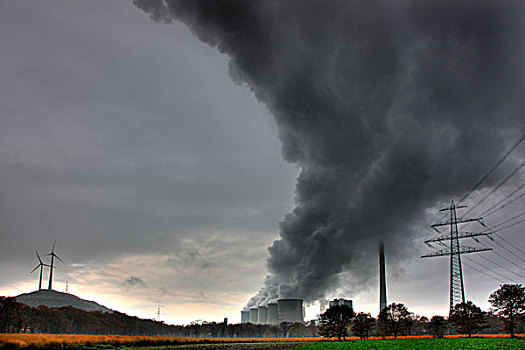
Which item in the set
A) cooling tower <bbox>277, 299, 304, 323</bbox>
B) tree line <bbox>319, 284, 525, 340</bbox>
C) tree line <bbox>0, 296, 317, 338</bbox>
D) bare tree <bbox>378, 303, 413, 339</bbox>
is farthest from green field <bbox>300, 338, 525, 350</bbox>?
tree line <bbox>0, 296, 317, 338</bbox>

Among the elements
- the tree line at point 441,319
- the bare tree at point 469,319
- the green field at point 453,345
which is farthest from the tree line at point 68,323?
the green field at point 453,345

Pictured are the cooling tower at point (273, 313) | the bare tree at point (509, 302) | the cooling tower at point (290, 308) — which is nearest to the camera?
the bare tree at point (509, 302)

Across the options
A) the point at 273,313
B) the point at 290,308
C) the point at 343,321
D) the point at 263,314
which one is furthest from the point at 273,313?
the point at 343,321

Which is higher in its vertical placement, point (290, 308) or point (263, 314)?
point (290, 308)

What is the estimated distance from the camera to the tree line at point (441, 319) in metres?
95.2

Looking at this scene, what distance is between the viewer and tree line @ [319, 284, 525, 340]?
95188 millimetres

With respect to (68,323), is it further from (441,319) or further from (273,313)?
(441,319)

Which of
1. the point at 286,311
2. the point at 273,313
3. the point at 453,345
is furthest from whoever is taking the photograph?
the point at 273,313

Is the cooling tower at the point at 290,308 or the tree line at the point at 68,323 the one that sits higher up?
the cooling tower at the point at 290,308

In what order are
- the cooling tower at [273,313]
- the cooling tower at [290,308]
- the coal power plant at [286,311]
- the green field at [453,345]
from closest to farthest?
the green field at [453,345]
the cooling tower at [290,308]
the coal power plant at [286,311]
the cooling tower at [273,313]

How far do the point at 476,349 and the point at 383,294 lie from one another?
10510 centimetres

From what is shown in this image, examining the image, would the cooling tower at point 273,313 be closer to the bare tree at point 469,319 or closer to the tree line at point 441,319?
the tree line at point 441,319

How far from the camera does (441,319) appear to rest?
126 metres

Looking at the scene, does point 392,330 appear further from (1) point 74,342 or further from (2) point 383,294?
(1) point 74,342
